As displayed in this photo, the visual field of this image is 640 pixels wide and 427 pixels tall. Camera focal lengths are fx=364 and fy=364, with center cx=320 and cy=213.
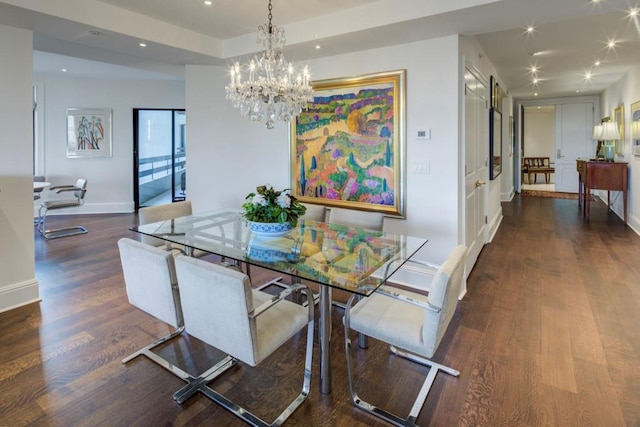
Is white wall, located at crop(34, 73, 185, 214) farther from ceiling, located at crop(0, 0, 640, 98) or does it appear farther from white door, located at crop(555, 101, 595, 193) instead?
white door, located at crop(555, 101, 595, 193)

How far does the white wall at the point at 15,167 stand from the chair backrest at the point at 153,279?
1.69 metres

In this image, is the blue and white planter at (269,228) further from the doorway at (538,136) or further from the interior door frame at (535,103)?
the doorway at (538,136)

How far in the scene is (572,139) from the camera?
9484 millimetres

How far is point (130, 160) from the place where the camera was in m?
7.76

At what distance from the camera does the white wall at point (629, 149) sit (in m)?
5.65

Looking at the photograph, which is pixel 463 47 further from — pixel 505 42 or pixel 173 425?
pixel 173 425

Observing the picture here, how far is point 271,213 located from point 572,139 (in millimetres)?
9940

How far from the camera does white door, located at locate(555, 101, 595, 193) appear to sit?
9.30 m

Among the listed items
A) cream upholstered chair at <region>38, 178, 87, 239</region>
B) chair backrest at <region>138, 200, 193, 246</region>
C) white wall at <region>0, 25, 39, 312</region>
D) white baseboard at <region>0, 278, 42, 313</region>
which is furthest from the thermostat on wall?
cream upholstered chair at <region>38, 178, 87, 239</region>

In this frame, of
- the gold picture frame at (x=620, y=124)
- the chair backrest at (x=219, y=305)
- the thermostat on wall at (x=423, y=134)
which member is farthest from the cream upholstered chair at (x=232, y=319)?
the gold picture frame at (x=620, y=124)

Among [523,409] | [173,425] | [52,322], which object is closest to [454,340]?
[523,409]

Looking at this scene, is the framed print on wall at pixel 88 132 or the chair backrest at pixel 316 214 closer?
the chair backrest at pixel 316 214

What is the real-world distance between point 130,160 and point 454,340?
24.5 ft

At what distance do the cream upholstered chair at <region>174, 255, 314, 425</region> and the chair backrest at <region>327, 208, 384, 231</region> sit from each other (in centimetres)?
127
